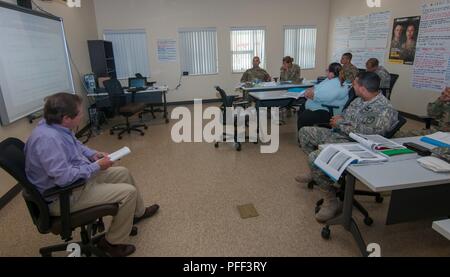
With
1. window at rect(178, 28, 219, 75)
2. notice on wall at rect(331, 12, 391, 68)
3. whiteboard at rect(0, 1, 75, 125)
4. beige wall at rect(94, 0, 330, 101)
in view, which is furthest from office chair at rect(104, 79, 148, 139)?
notice on wall at rect(331, 12, 391, 68)

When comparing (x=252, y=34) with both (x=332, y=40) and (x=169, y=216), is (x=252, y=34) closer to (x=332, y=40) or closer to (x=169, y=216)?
(x=332, y=40)

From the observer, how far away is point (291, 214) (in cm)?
242

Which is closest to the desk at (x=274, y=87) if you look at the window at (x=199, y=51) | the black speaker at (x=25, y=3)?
the window at (x=199, y=51)

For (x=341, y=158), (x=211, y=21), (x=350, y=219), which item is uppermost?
A: (x=211, y=21)

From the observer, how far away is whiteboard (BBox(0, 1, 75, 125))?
9.05 feet

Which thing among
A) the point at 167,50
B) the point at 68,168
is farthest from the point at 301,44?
the point at 68,168

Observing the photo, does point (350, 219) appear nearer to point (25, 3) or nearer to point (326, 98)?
point (326, 98)

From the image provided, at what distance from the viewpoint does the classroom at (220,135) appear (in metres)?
1.70

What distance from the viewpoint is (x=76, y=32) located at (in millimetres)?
5059

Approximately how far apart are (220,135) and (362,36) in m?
4.25

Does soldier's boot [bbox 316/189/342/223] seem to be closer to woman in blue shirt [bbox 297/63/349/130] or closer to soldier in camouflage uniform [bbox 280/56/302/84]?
woman in blue shirt [bbox 297/63/349/130]

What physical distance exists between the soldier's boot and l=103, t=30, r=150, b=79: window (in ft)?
19.3

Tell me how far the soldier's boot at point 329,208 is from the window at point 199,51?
222 inches
